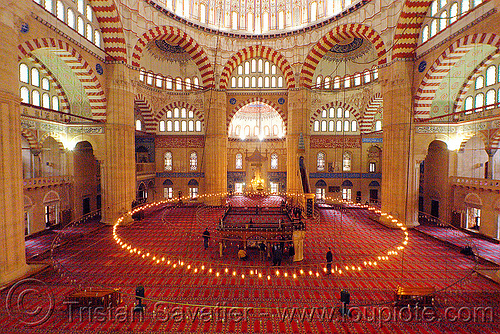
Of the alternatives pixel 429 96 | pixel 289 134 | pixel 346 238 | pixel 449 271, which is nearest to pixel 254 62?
pixel 289 134

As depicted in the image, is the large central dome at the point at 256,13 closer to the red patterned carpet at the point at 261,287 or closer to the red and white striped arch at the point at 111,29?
the red and white striped arch at the point at 111,29

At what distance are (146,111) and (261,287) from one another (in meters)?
17.3

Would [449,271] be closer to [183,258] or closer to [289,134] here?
[183,258]

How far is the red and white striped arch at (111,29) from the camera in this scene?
41.4ft

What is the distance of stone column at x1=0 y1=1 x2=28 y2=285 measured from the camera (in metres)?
6.97

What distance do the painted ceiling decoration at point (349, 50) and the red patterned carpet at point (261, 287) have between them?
14.1 meters

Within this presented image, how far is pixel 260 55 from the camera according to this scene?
19.1 m

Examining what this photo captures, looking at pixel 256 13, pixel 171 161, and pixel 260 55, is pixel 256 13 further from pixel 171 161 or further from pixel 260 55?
pixel 171 161

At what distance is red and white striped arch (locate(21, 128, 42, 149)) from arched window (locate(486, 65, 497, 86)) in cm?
2151

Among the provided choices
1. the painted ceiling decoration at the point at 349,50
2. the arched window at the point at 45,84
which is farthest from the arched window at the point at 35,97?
the painted ceiling decoration at the point at 349,50

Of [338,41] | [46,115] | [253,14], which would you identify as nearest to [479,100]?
[338,41]

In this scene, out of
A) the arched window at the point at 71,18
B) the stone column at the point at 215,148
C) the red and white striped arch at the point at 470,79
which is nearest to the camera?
the arched window at the point at 71,18

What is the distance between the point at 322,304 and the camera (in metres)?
6.44

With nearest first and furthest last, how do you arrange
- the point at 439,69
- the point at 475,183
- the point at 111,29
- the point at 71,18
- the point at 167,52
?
the point at 71,18, the point at 439,69, the point at 475,183, the point at 111,29, the point at 167,52
